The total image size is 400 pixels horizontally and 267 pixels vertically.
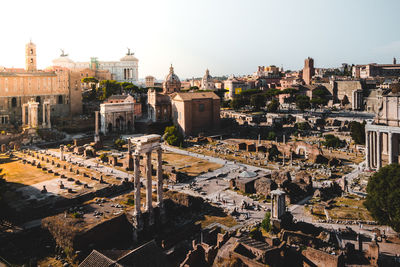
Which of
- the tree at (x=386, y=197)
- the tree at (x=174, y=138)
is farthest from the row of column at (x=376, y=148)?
the tree at (x=174, y=138)

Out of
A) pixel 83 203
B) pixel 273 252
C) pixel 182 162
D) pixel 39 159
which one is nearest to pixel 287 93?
pixel 182 162

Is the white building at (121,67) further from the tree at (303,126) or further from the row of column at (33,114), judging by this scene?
the tree at (303,126)

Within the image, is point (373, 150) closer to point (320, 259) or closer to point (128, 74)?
point (320, 259)

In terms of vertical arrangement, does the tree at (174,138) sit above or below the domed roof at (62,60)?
Result: below

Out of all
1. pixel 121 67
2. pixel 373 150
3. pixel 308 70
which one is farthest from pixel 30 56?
pixel 308 70

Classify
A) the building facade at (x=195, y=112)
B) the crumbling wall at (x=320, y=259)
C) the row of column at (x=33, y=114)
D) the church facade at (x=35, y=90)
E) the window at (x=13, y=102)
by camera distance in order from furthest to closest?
the window at (x=13, y=102) → the church facade at (x=35, y=90) → the row of column at (x=33, y=114) → the building facade at (x=195, y=112) → the crumbling wall at (x=320, y=259)

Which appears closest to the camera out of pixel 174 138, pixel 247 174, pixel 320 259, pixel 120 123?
pixel 320 259
